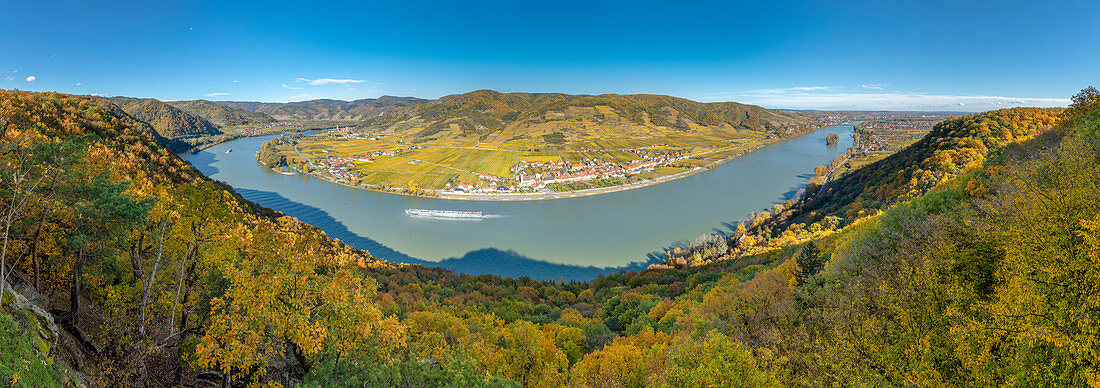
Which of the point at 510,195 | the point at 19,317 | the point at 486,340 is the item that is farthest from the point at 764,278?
the point at 510,195

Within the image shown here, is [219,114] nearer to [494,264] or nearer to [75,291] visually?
[494,264]

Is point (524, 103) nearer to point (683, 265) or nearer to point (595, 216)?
point (595, 216)

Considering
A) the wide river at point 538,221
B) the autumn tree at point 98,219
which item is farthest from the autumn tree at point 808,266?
the autumn tree at point 98,219

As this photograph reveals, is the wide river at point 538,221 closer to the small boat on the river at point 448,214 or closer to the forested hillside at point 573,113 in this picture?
the small boat on the river at point 448,214

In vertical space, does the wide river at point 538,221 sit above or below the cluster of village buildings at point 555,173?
below

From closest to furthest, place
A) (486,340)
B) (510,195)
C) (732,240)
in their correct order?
(486,340) → (732,240) → (510,195)

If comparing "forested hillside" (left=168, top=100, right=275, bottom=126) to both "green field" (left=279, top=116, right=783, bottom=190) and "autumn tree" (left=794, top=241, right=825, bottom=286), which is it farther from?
"autumn tree" (left=794, top=241, right=825, bottom=286)

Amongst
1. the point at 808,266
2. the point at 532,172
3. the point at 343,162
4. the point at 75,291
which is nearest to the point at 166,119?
the point at 343,162

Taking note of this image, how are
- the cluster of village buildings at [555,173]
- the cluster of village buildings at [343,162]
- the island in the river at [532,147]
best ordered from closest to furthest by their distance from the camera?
the cluster of village buildings at [555,173] < the island in the river at [532,147] < the cluster of village buildings at [343,162]
